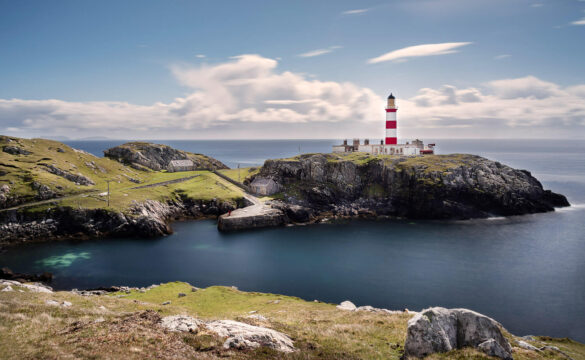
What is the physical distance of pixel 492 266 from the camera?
60031mm

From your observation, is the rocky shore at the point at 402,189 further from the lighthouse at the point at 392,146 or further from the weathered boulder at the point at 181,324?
the weathered boulder at the point at 181,324

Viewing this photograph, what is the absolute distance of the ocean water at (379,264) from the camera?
4644 cm

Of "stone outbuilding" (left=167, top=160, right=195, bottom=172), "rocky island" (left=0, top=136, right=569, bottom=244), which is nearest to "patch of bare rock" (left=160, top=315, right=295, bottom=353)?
"rocky island" (left=0, top=136, right=569, bottom=244)

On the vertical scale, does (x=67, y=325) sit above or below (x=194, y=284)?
above

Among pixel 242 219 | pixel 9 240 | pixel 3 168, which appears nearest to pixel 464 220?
pixel 242 219

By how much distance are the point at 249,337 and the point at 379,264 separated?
155ft

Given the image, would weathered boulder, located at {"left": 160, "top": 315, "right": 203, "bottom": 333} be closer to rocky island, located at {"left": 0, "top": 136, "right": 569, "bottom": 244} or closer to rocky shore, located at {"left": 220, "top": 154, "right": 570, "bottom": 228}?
rocky island, located at {"left": 0, "top": 136, "right": 569, "bottom": 244}

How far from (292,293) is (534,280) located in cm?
3961

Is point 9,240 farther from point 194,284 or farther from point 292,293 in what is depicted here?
point 292,293

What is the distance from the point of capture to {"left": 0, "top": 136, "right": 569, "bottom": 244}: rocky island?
7988 cm

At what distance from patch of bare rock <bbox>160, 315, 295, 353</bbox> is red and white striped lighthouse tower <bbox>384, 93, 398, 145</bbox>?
385 ft

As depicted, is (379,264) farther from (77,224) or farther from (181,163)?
(181,163)

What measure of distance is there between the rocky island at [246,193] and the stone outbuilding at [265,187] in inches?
19.7

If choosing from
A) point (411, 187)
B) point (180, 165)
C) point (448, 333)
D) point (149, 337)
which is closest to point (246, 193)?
point (180, 165)
